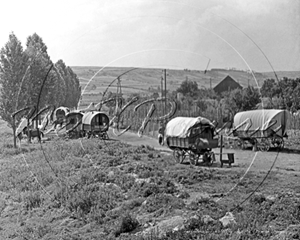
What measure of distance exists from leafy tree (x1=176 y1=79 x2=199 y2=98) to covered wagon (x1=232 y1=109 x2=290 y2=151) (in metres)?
13.0

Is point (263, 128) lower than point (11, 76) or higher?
lower

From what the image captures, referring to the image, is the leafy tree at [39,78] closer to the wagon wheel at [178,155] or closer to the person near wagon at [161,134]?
the person near wagon at [161,134]

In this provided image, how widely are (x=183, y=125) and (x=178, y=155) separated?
5.77ft

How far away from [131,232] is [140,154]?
14.1 feet

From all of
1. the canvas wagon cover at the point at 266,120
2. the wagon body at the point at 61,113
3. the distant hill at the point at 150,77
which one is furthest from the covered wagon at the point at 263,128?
the distant hill at the point at 150,77

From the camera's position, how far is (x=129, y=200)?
13.5 meters

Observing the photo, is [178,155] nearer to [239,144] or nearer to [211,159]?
[211,159]

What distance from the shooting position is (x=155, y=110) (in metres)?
13.3

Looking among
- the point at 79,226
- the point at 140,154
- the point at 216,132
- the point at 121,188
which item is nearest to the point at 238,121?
the point at 216,132

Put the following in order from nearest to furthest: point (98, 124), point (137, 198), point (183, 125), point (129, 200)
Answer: point (137, 198) → point (129, 200) → point (98, 124) → point (183, 125)

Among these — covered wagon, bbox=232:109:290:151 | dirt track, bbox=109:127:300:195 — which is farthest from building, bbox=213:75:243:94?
covered wagon, bbox=232:109:290:151

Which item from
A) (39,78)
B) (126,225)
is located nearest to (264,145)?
(126,225)

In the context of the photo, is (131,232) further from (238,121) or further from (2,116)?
(2,116)

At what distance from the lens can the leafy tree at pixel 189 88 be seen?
11.7m
